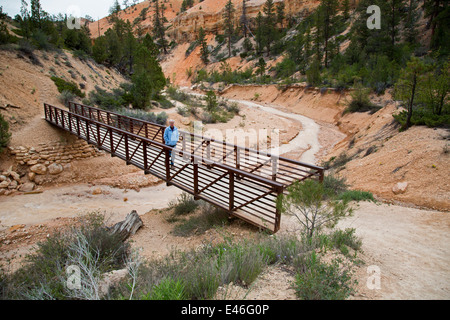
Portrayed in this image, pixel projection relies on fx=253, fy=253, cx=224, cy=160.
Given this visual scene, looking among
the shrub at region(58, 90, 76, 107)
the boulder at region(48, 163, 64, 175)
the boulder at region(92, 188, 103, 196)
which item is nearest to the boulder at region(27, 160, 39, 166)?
the boulder at region(48, 163, 64, 175)

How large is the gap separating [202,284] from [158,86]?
906 inches

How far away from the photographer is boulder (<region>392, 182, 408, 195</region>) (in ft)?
24.2

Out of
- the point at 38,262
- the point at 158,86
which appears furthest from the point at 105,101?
the point at 38,262

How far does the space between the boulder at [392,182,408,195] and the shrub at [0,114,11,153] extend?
15330mm

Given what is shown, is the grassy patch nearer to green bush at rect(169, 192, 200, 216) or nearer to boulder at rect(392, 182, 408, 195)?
green bush at rect(169, 192, 200, 216)

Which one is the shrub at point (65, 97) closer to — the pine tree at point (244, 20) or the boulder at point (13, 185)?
the boulder at point (13, 185)

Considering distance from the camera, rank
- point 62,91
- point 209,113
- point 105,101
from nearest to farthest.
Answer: point 62,91 → point 105,101 → point 209,113

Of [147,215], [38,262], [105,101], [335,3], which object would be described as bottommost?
[147,215]

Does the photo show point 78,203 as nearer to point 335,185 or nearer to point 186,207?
point 186,207

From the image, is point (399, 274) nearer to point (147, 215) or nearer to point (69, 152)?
point (147, 215)

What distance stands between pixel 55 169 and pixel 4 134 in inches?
97.4

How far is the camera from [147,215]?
843 centimetres

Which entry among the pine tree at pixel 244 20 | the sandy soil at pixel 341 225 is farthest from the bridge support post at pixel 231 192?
the pine tree at pixel 244 20

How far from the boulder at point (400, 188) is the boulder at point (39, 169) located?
14243 millimetres
